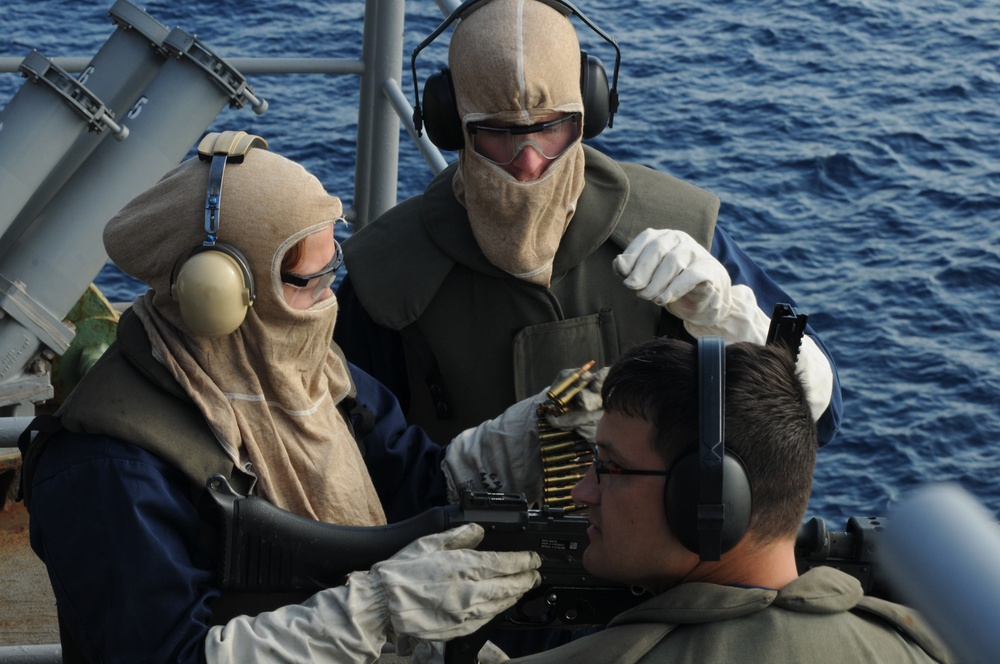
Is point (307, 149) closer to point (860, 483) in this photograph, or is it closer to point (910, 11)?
point (860, 483)

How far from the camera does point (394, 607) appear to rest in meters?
2.77

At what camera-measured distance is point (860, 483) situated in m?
11.5

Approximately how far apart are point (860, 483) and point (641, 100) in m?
8.09

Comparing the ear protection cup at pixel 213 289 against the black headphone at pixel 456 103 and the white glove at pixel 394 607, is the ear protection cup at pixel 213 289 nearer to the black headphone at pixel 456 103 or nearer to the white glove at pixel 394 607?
the white glove at pixel 394 607

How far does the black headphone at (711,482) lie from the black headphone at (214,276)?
104 cm

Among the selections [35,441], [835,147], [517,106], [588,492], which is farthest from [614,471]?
[835,147]

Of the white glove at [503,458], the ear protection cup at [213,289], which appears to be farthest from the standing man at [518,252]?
the ear protection cup at [213,289]

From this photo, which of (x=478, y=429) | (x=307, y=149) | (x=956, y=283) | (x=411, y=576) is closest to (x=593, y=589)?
(x=411, y=576)

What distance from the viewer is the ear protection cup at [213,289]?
9.00 ft

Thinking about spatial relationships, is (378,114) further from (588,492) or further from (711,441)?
(711,441)

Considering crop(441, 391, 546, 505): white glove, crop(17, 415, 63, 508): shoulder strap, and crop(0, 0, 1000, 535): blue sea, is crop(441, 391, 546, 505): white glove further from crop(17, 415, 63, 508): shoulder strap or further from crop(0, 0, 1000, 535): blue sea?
crop(0, 0, 1000, 535): blue sea

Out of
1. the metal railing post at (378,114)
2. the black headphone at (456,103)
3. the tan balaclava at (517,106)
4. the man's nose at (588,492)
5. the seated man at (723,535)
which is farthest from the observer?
the metal railing post at (378,114)

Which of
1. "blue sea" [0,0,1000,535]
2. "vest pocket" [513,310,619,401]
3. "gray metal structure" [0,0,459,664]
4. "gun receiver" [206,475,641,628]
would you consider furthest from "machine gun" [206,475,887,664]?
"blue sea" [0,0,1000,535]

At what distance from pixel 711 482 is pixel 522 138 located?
1569 mm
